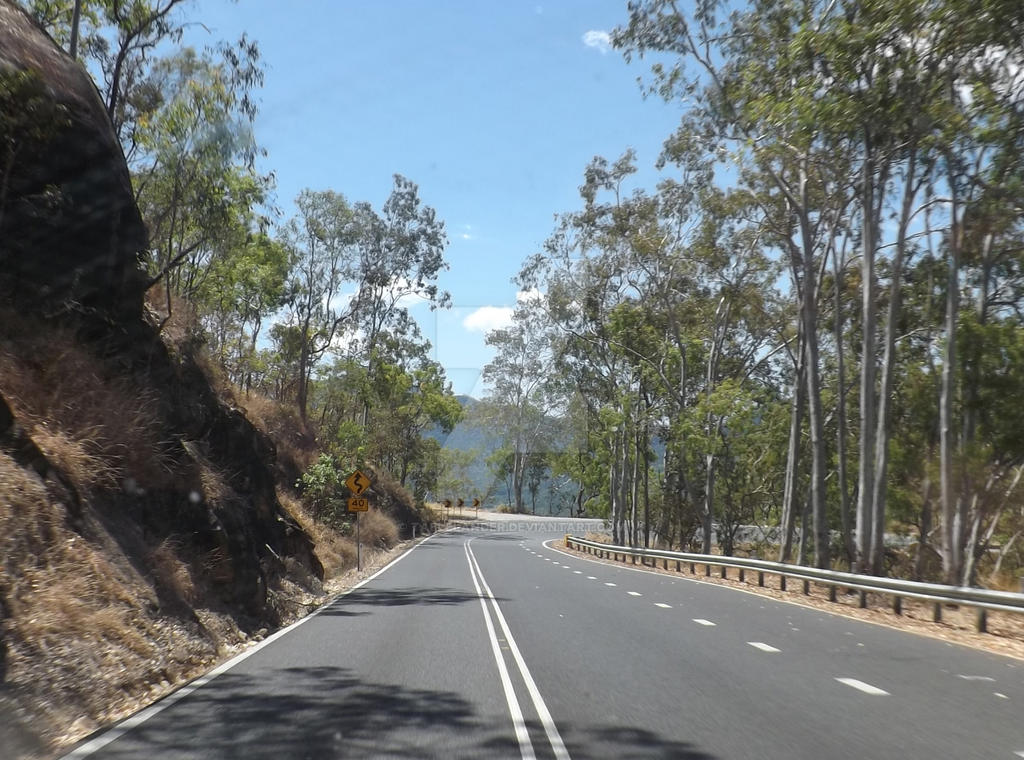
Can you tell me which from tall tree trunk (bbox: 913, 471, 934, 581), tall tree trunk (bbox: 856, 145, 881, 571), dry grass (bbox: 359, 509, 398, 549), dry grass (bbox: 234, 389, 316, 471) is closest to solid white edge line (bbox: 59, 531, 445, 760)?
dry grass (bbox: 234, 389, 316, 471)

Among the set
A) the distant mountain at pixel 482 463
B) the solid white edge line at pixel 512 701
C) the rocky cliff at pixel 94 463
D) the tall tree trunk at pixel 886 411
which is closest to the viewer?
the solid white edge line at pixel 512 701

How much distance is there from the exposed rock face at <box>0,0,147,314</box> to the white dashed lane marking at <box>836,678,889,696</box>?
434 inches

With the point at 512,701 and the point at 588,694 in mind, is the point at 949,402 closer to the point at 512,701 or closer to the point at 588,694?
the point at 588,694

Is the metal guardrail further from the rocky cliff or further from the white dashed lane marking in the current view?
the rocky cliff

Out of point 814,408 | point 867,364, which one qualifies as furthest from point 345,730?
point 814,408

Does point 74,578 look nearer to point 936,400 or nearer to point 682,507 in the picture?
point 936,400

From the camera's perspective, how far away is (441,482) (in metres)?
111

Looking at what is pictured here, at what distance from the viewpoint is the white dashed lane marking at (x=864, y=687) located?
28.1 feet

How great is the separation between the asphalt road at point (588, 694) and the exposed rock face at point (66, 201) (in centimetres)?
652

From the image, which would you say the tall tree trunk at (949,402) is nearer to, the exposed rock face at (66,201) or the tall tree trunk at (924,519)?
the tall tree trunk at (924,519)

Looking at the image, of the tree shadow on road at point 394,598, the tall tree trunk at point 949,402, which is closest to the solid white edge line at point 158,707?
the tree shadow on road at point 394,598

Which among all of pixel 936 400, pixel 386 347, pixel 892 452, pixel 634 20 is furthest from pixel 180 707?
pixel 386 347

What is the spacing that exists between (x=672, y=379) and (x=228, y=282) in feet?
72.4

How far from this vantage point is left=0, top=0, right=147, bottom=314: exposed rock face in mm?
13695
